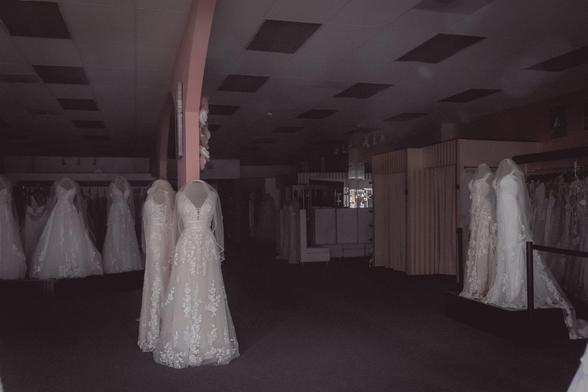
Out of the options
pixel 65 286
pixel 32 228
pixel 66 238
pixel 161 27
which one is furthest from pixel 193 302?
pixel 32 228

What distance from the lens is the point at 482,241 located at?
524 cm

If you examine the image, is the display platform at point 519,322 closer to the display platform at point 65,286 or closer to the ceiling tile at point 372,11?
the ceiling tile at point 372,11

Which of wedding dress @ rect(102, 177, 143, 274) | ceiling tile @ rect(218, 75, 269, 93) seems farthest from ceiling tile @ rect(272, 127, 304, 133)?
wedding dress @ rect(102, 177, 143, 274)

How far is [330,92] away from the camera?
301 inches

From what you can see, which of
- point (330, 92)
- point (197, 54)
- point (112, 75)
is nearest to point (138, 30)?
point (197, 54)

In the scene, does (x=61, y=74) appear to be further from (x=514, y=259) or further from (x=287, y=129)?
(x=514, y=259)

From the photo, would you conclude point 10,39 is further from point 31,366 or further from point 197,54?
point 31,366

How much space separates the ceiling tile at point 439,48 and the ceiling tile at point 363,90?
4.12 ft

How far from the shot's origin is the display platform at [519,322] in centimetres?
437

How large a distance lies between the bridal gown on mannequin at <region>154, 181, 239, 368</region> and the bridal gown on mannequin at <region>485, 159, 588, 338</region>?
2585mm

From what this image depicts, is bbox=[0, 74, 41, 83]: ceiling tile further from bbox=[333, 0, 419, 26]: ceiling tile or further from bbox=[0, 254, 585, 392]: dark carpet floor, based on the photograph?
bbox=[333, 0, 419, 26]: ceiling tile

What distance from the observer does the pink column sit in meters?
4.02

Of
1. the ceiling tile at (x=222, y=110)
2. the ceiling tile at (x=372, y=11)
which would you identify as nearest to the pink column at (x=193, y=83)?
the ceiling tile at (x=372, y=11)

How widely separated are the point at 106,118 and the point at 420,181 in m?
5.93
